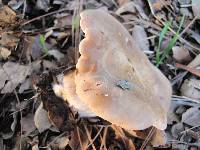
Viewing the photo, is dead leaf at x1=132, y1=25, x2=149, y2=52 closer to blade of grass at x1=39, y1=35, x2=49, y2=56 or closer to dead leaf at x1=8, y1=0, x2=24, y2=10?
blade of grass at x1=39, y1=35, x2=49, y2=56

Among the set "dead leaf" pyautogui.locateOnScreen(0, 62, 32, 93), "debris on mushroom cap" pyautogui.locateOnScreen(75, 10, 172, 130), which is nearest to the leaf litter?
"dead leaf" pyautogui.locateOnScreen(0, 62, 32, 93)

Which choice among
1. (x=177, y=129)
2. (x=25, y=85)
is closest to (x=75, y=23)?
(x=25, y=85)

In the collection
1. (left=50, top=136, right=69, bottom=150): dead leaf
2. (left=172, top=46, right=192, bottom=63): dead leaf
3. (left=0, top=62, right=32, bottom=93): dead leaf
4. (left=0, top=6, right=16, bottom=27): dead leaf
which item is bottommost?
(left=50, top=136, right=69, bottom=150): dead leaf

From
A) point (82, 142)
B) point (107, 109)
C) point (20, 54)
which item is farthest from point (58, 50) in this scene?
point (107, 109)

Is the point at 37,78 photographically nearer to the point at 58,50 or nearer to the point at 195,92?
the point at 58,50

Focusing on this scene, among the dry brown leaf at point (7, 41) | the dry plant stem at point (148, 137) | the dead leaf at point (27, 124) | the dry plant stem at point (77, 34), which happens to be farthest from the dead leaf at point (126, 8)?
the dead leaf at point (27, 124)

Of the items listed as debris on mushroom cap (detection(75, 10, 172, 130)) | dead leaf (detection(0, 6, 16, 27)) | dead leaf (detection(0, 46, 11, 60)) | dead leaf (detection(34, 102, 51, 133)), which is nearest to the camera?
debris on mushroom cap (detection(75, 10, 172, 130))

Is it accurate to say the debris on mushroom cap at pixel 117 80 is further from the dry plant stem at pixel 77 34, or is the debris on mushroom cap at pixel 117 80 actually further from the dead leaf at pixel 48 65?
the dead leaf at pixel 48 65
